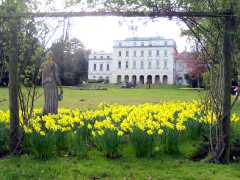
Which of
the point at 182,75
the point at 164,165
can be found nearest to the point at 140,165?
the point at 164,165

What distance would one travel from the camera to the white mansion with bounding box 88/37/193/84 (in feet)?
300

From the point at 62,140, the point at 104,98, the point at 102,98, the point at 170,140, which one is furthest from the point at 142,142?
the point at 104,98

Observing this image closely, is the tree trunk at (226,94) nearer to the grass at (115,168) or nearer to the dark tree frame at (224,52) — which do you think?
the dark tree frame at (224,52)

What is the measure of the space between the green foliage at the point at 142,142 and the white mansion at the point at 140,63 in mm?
84938

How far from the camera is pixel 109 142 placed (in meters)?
5.29

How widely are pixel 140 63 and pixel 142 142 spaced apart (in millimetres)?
89063

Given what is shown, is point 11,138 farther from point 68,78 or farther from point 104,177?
point 68,78

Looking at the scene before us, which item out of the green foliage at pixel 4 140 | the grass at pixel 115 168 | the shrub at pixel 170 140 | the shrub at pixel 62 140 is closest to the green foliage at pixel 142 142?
the grass at pixel 115 168

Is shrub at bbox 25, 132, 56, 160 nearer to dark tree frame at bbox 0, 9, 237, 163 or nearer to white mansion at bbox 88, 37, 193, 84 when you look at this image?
dark tree frame at bbox 0, 9, 237, 163

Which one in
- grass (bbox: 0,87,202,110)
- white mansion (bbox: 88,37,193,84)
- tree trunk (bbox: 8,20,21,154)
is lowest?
grass (bbox: 0,87,202,110)

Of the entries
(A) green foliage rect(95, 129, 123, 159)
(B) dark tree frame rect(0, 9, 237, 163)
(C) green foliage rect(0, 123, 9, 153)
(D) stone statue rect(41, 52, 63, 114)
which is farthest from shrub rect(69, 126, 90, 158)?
(D) stone statue rect(41, 52, 63, 114)

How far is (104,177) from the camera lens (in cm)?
470

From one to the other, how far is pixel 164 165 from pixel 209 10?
2233 millimetres

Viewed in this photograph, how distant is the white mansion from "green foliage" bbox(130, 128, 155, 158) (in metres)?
84.9
